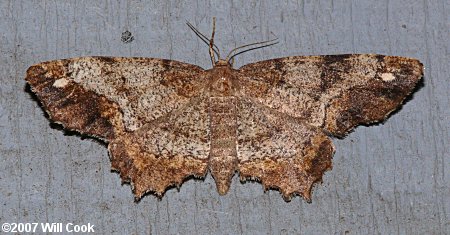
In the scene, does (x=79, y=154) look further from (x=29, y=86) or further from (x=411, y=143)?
(x=411, y=143)

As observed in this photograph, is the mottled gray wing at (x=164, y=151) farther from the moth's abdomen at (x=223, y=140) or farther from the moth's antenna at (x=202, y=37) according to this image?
the moth's antenna at (x=202, y=37)

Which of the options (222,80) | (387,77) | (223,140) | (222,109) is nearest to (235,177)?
(223,140)

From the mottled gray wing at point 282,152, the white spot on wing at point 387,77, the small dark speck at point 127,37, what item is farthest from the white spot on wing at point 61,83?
the white spot on wing at point 387,77

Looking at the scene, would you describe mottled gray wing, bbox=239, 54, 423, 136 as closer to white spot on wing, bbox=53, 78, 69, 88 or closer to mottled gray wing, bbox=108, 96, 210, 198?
mottled gray wing, bbox=108, 96, 210, 198

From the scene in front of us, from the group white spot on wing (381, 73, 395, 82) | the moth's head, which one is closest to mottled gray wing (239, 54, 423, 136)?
white spot on wing (381, 73, 395, 82)

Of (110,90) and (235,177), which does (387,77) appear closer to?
(235,177)

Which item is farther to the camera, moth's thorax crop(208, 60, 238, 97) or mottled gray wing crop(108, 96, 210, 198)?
moth's thorax crop(208, 60, 238, 97)
